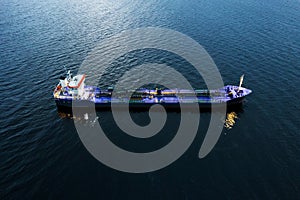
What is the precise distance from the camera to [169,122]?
215ft

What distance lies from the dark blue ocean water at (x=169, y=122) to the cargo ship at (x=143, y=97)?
402 centimetres

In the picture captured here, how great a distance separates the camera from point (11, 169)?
51812mm

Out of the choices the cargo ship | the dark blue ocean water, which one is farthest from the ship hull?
the dark blue ocean water

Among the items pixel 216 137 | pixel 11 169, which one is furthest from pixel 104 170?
pixel 216 137

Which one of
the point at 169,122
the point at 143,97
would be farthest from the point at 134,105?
the point at 169,122

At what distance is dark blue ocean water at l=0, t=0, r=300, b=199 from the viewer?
158ft

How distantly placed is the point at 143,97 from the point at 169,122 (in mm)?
12211

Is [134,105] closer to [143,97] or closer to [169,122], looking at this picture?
[143,97]

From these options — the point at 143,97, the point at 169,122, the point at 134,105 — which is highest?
the point at 143,97

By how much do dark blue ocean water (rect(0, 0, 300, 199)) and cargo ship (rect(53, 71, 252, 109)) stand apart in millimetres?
4021

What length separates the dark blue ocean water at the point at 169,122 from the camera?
48.2 meters

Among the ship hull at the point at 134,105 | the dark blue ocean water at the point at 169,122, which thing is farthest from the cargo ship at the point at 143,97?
the dark blue ocean water at the point at 169,122

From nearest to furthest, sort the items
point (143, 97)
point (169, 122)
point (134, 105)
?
point (169, 122), point (134, 105), point (143, 97)

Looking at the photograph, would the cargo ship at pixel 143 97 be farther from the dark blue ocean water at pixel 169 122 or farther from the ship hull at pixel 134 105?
the dark blue ocean water at pixel 169 122
